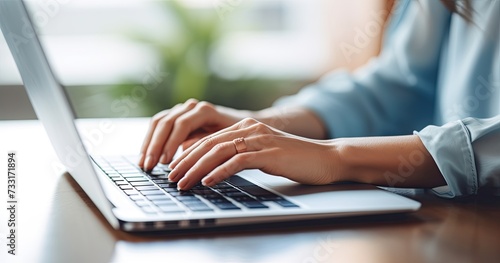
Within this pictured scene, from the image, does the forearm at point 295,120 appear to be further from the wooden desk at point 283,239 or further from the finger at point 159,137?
the wooden desk at point 283,239

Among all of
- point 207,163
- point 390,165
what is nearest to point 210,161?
point 207,163

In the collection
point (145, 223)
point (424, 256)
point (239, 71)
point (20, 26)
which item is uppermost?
point (239, 71)

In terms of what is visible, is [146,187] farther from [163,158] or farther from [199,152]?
[163,158]

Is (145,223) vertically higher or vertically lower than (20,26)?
lower

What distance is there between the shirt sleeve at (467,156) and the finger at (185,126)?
0.38m

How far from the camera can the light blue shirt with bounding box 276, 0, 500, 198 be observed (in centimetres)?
118

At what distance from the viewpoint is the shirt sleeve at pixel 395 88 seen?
1.34 metres

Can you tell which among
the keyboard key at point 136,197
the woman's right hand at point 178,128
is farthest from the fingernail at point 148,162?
the keyboard key at point 136,197

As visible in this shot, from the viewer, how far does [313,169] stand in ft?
2.63

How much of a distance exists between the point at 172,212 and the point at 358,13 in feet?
9.76

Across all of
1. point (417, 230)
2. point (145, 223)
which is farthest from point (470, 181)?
point (145, 223)

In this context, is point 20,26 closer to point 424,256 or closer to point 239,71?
point 424,256

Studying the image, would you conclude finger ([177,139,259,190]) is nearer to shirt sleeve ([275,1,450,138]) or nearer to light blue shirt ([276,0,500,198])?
light blue shirt ([276,0,500,198])

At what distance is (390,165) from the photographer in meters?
0.84
